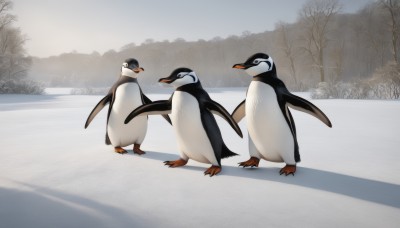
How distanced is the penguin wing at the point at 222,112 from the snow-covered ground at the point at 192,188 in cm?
37

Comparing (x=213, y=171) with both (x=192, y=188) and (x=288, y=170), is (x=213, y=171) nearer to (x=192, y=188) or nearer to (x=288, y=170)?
(x=192, y=188)

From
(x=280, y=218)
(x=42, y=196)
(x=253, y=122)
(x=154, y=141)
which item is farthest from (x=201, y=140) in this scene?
(x=154, y=141)

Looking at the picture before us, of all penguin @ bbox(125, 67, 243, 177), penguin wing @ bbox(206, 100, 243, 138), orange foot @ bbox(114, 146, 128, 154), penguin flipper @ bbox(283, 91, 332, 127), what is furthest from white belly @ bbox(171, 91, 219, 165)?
orange foot @ bbox(114, 146, 128, 154)

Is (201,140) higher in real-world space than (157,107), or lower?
lower

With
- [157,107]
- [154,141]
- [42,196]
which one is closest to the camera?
[42,196]

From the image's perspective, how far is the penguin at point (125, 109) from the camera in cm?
300

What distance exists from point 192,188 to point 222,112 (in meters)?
0.68

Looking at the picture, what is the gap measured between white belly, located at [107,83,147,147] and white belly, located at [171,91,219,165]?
723mm

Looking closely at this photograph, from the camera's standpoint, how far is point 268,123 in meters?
2.31

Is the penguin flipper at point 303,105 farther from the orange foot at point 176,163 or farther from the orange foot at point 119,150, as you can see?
the orange foot at point 119,150

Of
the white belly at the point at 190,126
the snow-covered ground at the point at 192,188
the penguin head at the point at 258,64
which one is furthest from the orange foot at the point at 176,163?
the penguin head at the point at 258,64

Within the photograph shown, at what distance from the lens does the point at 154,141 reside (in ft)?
12.6

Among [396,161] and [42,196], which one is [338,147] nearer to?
[396,161]

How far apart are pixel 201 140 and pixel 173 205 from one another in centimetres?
77
